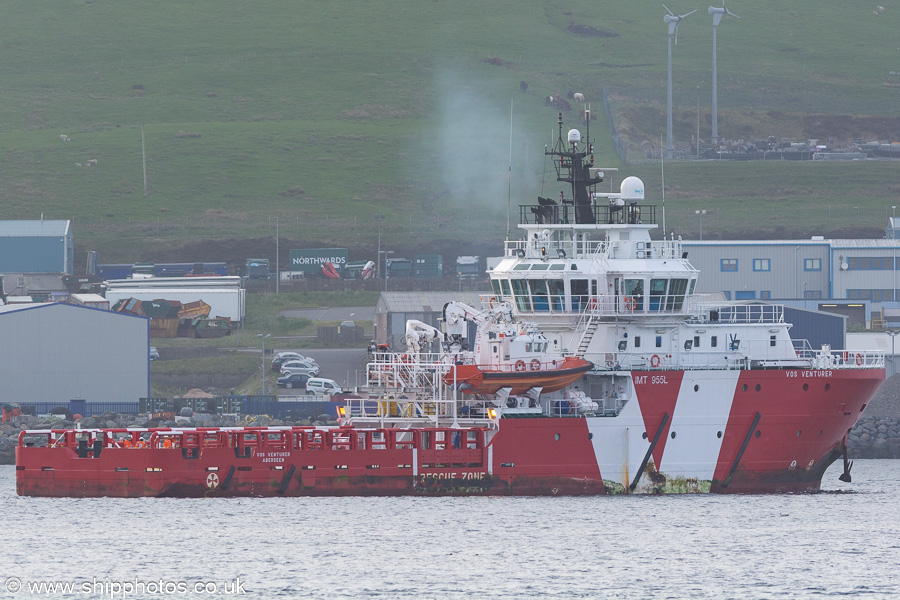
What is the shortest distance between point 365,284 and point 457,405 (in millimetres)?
53003

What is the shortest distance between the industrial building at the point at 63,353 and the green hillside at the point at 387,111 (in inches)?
1435

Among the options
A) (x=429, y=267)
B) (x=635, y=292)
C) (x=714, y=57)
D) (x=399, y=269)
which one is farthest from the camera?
(x=714, y=57)

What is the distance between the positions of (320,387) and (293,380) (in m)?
3.10

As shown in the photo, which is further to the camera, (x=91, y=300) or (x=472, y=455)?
(x=91, y=300)

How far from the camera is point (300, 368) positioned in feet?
243

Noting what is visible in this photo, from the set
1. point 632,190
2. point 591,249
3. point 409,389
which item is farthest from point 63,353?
point 632,190

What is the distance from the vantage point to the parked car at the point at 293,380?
240ft

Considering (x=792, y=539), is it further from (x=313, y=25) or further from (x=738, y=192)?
(x=313, y=25)

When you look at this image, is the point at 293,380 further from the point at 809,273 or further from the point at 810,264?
the point at 810,264

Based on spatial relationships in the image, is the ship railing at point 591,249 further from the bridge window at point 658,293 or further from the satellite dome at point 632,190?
the satellite dome at point 632,190

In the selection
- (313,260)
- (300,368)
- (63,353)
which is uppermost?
(313,260)

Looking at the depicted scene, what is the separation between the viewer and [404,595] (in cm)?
3136

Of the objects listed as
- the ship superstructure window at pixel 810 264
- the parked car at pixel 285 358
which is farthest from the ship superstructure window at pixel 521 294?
the ship superstructure window at pixel 810 264

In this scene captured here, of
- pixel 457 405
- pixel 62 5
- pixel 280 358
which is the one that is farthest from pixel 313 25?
pixel 457 405
